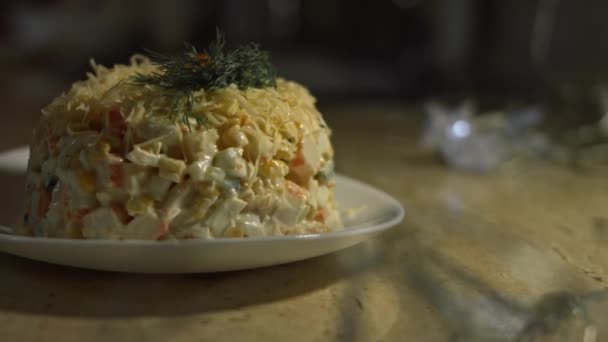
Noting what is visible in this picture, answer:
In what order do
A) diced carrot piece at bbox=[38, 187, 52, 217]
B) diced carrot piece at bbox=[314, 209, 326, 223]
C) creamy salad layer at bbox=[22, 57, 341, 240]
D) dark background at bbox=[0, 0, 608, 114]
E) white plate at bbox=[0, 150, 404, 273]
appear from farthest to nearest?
1. dark background at bbox=[0, 0, 608, 114]
2. diced carrot piece at bbox=[314, 209, 326, 223]
3. diced carrot piece at bbox=[38, 187, 52, 217]
4. creamy salad layer at bbox=[22, 57, 341, 240]
5. white plate at bbox=[0, 150, 404, 273]

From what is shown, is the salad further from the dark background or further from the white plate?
the dark background

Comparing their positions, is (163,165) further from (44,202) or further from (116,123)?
(44,202)

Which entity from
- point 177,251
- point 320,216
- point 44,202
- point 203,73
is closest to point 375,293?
point 320,216

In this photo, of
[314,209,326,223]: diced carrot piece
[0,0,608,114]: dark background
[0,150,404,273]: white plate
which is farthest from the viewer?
[0,0,608,114]: dark background

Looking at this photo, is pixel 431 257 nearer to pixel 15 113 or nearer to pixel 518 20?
pixel 15 113

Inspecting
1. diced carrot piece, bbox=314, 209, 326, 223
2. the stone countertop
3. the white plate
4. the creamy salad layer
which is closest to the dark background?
the stone countertop

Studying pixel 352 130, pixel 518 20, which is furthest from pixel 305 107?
pixel 518 20

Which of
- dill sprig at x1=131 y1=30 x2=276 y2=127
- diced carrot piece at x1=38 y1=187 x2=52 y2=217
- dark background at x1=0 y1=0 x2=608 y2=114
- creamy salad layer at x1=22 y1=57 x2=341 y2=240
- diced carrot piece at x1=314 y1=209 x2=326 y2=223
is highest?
dill sprig at x1=131 y1=30 x2=276 y2=127
